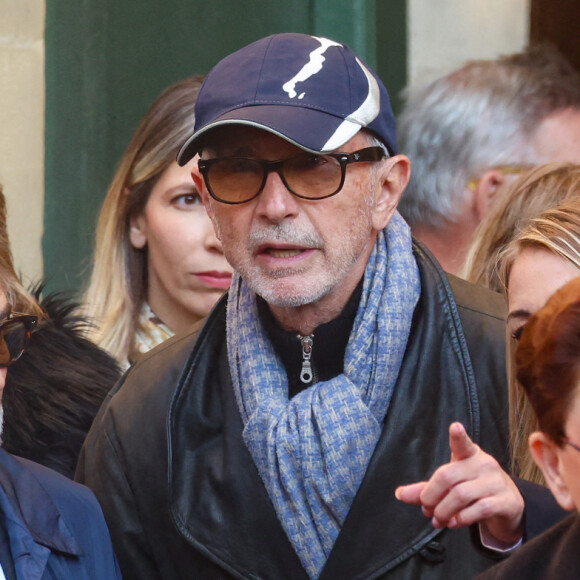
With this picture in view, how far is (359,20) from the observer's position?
501cm

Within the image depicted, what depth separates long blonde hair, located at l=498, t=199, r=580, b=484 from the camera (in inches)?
102

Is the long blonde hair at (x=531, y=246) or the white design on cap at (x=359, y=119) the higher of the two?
the white design on cap at (x=359, y=119)

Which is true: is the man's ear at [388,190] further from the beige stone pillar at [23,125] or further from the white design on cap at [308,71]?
the beige stone pillar at [23,125]

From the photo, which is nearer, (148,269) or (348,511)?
(348,511)

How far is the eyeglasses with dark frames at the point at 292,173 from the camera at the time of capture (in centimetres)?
281

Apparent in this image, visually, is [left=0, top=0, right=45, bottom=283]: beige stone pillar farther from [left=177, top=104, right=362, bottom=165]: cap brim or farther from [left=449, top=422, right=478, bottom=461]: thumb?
[left=449, top=422, right=478, bottom=461]: thumb

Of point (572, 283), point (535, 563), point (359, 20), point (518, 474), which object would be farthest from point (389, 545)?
point (359, 20)

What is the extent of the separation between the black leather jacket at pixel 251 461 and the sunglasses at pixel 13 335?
0.39 meters

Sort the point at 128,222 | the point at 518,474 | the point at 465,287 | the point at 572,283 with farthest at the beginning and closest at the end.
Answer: the point at 128,222
the point at 465,287
the point at 518,474
the point at 572,283

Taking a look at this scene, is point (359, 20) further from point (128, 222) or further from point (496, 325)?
point (496, 325)

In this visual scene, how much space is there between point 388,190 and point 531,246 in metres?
0.46

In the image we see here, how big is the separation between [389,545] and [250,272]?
658 millimetres

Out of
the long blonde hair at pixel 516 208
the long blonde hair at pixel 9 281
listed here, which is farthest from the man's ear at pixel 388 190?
the long blonde hair at pixel 9 281

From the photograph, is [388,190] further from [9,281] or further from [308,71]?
[9,281]
